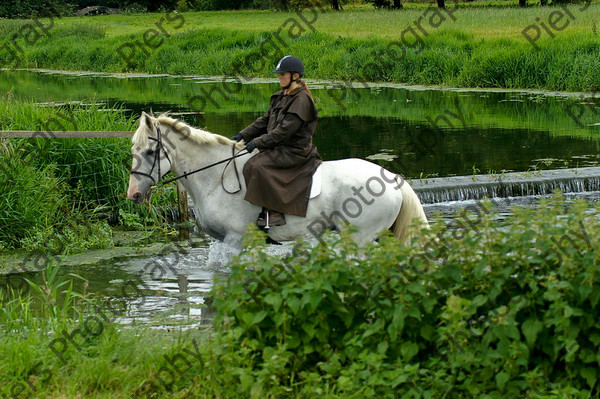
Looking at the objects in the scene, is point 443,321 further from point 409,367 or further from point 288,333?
point 288,333

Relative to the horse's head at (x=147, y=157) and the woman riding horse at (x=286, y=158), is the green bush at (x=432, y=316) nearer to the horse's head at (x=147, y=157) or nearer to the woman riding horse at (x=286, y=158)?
the woman riding horse at (x=286, y=158)

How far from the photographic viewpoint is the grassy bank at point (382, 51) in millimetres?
23984

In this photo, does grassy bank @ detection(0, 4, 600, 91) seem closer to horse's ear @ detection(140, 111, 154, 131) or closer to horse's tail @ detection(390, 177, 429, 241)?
horse's tail @ detection(390, 177, 429, 241)

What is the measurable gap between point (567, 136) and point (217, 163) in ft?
38.4

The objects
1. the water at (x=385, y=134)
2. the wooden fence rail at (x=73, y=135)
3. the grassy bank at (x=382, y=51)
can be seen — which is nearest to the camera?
the water at (x=385, y=134)

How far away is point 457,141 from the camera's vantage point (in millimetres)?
17859

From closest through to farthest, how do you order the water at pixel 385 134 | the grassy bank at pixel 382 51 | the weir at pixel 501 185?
the water at pixel 385 134, the weir at pixel 501 185, the grassy bank at pixel 382 51

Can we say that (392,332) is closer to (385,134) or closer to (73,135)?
(73,135)

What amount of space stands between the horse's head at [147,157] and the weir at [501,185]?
554 centimetres

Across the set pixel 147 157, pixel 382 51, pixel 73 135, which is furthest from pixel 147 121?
pixel 382 51

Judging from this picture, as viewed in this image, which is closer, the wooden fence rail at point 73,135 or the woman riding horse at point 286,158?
the woman riding horse at point 286,158

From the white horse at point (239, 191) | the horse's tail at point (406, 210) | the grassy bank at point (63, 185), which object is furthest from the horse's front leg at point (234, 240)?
the grassy bank at point (63, 185)

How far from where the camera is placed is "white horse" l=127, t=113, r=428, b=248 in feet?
25.3

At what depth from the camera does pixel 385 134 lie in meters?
19.0
